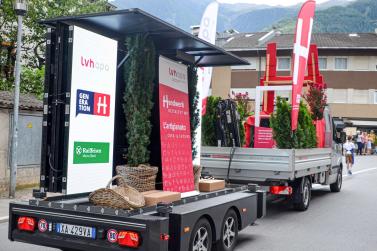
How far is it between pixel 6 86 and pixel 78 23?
1611 centimetres

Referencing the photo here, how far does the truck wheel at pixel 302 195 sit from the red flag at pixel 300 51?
Result: 1.19 meters

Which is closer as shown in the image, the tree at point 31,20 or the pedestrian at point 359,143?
the tree at point 31,20

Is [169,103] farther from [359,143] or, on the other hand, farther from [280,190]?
[359,143]

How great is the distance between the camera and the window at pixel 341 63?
48.7 metres

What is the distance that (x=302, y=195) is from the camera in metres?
10.5

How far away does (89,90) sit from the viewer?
5988mm

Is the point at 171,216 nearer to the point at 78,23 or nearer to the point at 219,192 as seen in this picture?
the point at 219,192

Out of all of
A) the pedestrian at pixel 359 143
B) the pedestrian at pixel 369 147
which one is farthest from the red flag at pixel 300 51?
the pedestrian at pixel 369 147

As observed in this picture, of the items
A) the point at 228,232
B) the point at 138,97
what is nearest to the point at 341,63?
the point at 228,232

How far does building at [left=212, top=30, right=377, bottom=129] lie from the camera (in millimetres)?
47938

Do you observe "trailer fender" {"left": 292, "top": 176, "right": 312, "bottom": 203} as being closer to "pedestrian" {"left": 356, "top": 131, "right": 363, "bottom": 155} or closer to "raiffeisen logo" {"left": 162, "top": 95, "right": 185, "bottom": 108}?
"raiffeisen logo" {"left": 162, "top": 95, "right": 185, "bottom": 108}

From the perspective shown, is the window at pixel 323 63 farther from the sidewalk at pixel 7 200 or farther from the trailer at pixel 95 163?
the trailer at pixel 95 163

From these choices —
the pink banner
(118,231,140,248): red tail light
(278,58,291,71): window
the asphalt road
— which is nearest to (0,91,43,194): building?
the asphalt road

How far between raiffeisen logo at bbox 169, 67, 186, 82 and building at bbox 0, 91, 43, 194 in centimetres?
648
